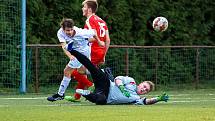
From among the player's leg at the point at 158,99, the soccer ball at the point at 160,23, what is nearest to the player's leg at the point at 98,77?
the player's leg at the point at 158,99

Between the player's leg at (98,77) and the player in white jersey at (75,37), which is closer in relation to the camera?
the player's leg at (98,77)

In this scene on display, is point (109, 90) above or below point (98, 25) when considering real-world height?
below

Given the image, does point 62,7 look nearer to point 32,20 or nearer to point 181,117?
point 32,20

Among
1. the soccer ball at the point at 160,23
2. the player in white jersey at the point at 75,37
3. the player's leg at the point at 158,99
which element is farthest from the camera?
the soccer ball at the point at 160,23

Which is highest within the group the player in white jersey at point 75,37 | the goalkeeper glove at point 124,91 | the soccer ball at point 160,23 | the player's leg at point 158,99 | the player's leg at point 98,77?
the soccer ball at point 160,23

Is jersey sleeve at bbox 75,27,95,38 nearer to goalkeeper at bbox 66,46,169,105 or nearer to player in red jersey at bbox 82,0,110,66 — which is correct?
goalkeeper at bbox 66,46,169,105

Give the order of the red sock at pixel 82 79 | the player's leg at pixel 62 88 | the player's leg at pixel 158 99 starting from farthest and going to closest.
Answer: the red sock at pixel 82 79 < the player's leg at pixel 62 88 < the player's leg at pixel 158 99

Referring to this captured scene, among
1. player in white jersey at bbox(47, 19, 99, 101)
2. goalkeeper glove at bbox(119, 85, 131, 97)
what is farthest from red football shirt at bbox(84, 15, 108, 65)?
goalkeeper glove at bbox(119, 85, 131, 97)

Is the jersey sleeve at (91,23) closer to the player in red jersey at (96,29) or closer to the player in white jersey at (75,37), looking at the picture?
the player in red jersey at (96,29)

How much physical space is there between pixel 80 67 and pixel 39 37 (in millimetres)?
6252

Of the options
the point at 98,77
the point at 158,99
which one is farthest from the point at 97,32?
the point at 158,99

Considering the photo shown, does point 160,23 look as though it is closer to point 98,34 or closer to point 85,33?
point 98,34

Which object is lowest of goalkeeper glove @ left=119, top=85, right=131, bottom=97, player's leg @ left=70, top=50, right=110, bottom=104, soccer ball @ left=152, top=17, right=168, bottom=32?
goalkeeper glove @ left=119, top=85, right=131, bottom=97

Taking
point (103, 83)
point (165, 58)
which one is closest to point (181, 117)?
point (103, 83)
